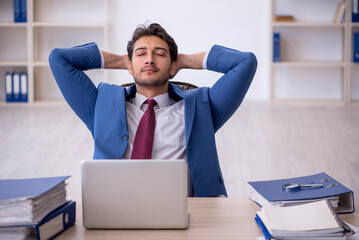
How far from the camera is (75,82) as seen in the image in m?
2.23

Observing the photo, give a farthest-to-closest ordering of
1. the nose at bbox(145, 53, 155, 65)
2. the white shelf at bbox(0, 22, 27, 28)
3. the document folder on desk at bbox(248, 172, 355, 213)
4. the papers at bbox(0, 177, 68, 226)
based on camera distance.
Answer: the white shelf at bbox(0, 22, 27, 28)
the nose at bbox(145, 53, 155, 65)
the document folder on desk at bbox(248, 172, 355, 213)
the papers at bbox(0, 177, 68, 226)

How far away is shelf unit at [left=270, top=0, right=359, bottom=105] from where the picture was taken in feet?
21.5

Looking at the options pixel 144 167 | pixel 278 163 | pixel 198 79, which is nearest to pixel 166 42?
pixel 144 167

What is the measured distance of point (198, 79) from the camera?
661cm

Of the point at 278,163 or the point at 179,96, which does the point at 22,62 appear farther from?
the point at 179,96

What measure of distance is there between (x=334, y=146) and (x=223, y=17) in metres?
2.45

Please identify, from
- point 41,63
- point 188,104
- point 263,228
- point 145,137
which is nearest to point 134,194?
point 263,228

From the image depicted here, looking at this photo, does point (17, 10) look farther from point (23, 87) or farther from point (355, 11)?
point (355, 11)

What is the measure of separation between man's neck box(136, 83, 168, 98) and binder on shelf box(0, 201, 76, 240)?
811 millimetres

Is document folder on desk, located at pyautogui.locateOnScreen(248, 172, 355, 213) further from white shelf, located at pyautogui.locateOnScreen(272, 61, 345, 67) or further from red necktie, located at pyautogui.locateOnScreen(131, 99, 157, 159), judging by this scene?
white shelf, located at pyautogui.locateOnScreen(272, 61, 345, 67)

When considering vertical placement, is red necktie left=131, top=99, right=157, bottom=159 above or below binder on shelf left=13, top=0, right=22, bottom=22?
below

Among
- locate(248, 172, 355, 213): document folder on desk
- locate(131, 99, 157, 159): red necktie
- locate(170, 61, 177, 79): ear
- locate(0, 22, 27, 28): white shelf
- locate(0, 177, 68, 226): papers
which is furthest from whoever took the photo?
locate(0, 22, 27, 28): white shelf

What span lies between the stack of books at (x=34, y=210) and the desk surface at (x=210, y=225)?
0.06 metres

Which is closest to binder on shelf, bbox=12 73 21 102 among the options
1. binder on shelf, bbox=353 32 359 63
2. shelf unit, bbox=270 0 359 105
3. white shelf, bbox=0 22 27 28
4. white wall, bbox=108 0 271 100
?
white shelf, bbox=0 22 27 28
